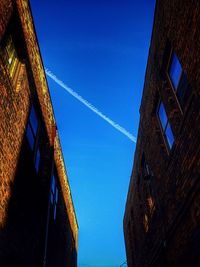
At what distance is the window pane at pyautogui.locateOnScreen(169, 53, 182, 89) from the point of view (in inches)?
267

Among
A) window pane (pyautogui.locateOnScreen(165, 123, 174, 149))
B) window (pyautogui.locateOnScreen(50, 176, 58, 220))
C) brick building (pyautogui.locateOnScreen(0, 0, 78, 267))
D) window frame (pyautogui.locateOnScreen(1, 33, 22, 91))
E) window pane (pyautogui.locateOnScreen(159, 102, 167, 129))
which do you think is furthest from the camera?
window (pyautogui.locateOnScreen(50, 176, 58, 220))

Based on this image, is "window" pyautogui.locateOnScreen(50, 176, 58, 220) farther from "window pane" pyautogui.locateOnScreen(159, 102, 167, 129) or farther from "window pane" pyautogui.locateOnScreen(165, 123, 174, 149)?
"window pane" pyautogui.locateOnScreen(165, 123, 174, 149)

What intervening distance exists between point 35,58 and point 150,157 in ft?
16.5

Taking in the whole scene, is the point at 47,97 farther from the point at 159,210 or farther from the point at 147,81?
the point at 159,210

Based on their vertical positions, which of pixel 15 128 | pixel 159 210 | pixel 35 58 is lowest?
pixel 159 210

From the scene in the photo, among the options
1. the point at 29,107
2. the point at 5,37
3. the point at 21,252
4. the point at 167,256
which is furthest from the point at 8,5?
the point at 167,256

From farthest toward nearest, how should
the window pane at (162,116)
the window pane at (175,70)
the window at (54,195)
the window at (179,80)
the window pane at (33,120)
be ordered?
1. the window at (54,195)
2. the window pane at (33,120)
3. the window pane at (162,116)
4. the window pane at (175,70)
5. the window at (179,80)

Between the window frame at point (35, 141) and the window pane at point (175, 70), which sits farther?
the window frame at point (35, 141)

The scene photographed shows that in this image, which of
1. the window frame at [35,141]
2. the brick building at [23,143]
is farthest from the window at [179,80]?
the window frame at [35,141]

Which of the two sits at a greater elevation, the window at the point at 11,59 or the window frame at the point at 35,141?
the window at the point at 11,59

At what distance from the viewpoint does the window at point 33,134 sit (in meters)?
8.08

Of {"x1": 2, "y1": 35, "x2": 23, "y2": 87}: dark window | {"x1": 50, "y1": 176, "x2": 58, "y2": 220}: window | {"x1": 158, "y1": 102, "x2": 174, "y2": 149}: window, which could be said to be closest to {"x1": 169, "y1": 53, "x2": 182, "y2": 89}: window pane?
{"x1": 158, "y1": 102, "x2": 174, "y2": 149}: window

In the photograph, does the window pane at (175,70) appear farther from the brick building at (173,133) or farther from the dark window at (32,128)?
the dark window at (32,128)

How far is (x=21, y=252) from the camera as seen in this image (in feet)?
21.3
